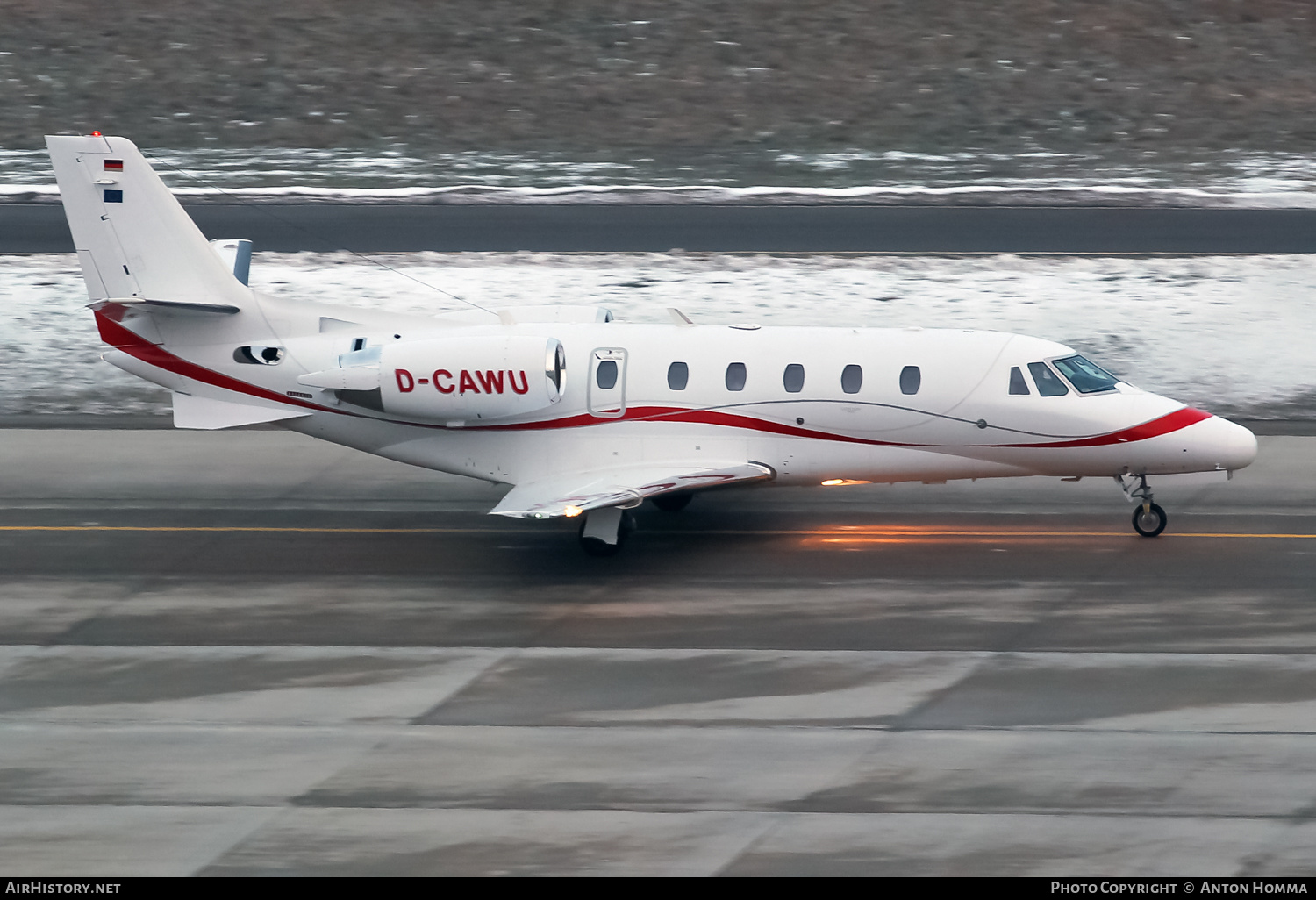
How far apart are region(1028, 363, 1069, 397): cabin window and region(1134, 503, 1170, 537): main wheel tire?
2054mm

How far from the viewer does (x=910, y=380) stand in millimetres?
22203

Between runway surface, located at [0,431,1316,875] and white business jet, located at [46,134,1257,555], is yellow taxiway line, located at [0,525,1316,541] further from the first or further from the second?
white business jet, located at [46,134,1257,555]

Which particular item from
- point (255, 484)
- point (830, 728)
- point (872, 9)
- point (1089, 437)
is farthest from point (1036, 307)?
point (872, 9)

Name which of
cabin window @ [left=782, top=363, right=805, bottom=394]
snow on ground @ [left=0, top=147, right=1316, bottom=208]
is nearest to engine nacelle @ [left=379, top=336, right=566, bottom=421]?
cabin window @ [left=782, top=363, right=805, bottom=394]

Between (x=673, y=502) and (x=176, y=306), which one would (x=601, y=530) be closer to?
(x=673, y=502)

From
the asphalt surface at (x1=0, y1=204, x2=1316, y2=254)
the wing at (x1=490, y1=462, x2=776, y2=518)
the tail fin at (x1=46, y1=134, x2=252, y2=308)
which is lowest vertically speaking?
the wing at (x1=490, y1=462, x2=776, y2=518)

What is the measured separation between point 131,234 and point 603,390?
6713 millimetres

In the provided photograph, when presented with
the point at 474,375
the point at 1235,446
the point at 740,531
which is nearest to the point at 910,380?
the point at 740,531

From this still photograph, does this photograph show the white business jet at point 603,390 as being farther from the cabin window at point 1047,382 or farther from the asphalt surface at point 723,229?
the asphalt surface at point 723,229

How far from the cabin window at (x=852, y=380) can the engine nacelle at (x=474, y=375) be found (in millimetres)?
3717

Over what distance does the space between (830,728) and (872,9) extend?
38.8 meters

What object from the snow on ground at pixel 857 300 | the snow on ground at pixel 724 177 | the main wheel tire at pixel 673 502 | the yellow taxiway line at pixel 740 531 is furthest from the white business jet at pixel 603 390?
the snow on ground at pixel 724 177

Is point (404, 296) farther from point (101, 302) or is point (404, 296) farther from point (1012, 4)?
point (1012, 4)

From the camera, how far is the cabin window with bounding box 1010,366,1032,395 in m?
22.1
